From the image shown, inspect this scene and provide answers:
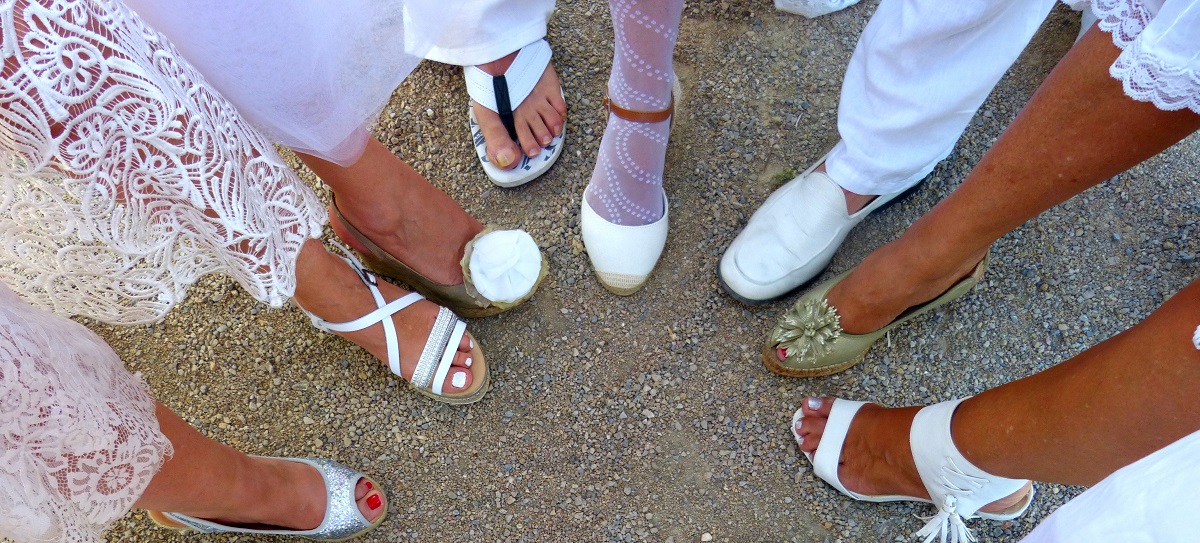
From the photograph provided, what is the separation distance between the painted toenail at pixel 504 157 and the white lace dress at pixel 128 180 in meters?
0.48

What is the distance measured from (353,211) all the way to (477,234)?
0.21m

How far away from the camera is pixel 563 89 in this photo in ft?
4.99

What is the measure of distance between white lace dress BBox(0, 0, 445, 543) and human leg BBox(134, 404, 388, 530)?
11cm

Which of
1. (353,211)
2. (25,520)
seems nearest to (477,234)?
(353,211)

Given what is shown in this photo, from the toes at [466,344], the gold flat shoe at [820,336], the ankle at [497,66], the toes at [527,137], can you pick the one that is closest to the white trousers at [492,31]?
the ankle at [497,66]

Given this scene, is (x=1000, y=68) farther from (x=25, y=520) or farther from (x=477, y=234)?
(x=25, y=520)

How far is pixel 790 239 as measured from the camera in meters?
1.26

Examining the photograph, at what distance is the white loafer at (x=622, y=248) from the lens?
4.26 feet

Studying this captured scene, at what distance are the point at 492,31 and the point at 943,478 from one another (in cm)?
108

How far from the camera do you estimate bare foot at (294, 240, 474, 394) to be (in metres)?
1.07

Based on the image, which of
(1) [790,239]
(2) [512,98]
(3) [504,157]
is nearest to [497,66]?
(2) [512,98]

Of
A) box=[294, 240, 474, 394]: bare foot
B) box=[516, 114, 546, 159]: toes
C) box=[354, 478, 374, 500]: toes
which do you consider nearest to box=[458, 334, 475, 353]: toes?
box=[294, 240, 474, 394]: bare foot

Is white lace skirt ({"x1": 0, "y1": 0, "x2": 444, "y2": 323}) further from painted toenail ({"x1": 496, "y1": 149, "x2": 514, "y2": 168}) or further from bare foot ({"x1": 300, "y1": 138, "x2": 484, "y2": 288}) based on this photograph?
painted toenail ({"x1": 496, "y1": 149, "x2": 514, "y2": 168})

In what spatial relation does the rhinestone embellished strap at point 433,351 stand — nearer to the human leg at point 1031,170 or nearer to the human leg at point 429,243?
the human leg at point 429,243
